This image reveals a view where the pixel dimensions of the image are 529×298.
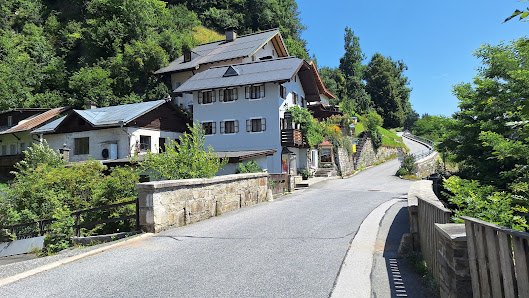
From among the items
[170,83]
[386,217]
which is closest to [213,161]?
[386,217]

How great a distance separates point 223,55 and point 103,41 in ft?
68.5

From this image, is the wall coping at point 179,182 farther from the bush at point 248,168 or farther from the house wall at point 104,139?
the house wall at point 104,139

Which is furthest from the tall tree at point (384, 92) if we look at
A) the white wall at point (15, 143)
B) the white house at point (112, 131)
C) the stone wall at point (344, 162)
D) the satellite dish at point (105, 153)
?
the white wall at point (15, 143)

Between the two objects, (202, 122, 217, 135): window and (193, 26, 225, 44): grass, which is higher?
(193, 26, 225, 44): grass

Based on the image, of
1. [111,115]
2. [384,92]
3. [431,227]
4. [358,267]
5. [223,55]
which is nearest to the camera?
[431,227]

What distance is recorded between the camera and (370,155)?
42.7 meters

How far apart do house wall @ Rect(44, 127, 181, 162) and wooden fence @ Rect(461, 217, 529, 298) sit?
25.3 metres

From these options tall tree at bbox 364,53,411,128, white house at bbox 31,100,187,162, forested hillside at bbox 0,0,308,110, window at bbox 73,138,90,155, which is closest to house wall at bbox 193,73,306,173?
white house at bbox 31,100,187,162

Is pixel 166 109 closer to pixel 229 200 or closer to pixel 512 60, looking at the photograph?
pixel 229 200

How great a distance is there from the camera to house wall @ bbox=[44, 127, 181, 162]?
27.4m

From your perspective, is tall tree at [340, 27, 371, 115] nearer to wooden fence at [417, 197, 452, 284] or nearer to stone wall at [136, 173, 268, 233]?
stone wall at [136, 173, 268, 233]

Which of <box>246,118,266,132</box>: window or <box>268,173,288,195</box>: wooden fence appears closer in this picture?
<box>268,173,288,195</box>: wooden fence

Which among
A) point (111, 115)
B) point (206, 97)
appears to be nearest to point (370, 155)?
point (206, 97)

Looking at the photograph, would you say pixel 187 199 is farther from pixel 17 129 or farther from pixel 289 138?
pixel 17 129
